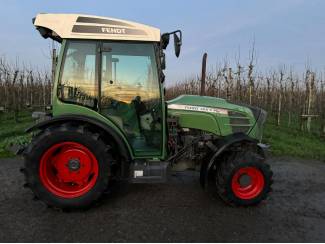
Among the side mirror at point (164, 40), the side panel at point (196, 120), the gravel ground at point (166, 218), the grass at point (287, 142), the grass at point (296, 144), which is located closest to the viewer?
the gravel ground at point (166, 218)

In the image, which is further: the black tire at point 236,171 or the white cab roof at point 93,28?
the black tire at point 236,171

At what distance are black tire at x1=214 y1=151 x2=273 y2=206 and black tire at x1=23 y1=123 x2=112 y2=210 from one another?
1.51 meters

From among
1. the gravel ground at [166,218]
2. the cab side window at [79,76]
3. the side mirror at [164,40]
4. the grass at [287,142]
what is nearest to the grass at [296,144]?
the grass at [287,142]

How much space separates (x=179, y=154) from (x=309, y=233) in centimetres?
192

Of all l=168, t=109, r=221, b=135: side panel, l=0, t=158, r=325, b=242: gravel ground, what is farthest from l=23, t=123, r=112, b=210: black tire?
l=168, t=109, r=221, b=135: side panel

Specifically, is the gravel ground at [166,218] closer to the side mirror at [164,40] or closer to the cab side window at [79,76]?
the cab side window at [79,76]

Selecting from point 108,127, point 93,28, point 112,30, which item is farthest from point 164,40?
point 108,127

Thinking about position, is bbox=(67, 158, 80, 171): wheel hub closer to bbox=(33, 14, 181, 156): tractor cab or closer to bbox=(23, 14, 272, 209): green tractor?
bbox=(23, 14, 272, 209): green tractor

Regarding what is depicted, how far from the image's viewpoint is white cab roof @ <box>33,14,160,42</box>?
13.9ft

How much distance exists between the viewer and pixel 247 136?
4.66m

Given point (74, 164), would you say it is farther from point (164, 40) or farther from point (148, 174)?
point (164, 40)

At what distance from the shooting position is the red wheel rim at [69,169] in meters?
4.26

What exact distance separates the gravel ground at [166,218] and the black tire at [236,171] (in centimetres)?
12

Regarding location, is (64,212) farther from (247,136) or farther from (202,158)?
(247,136)
